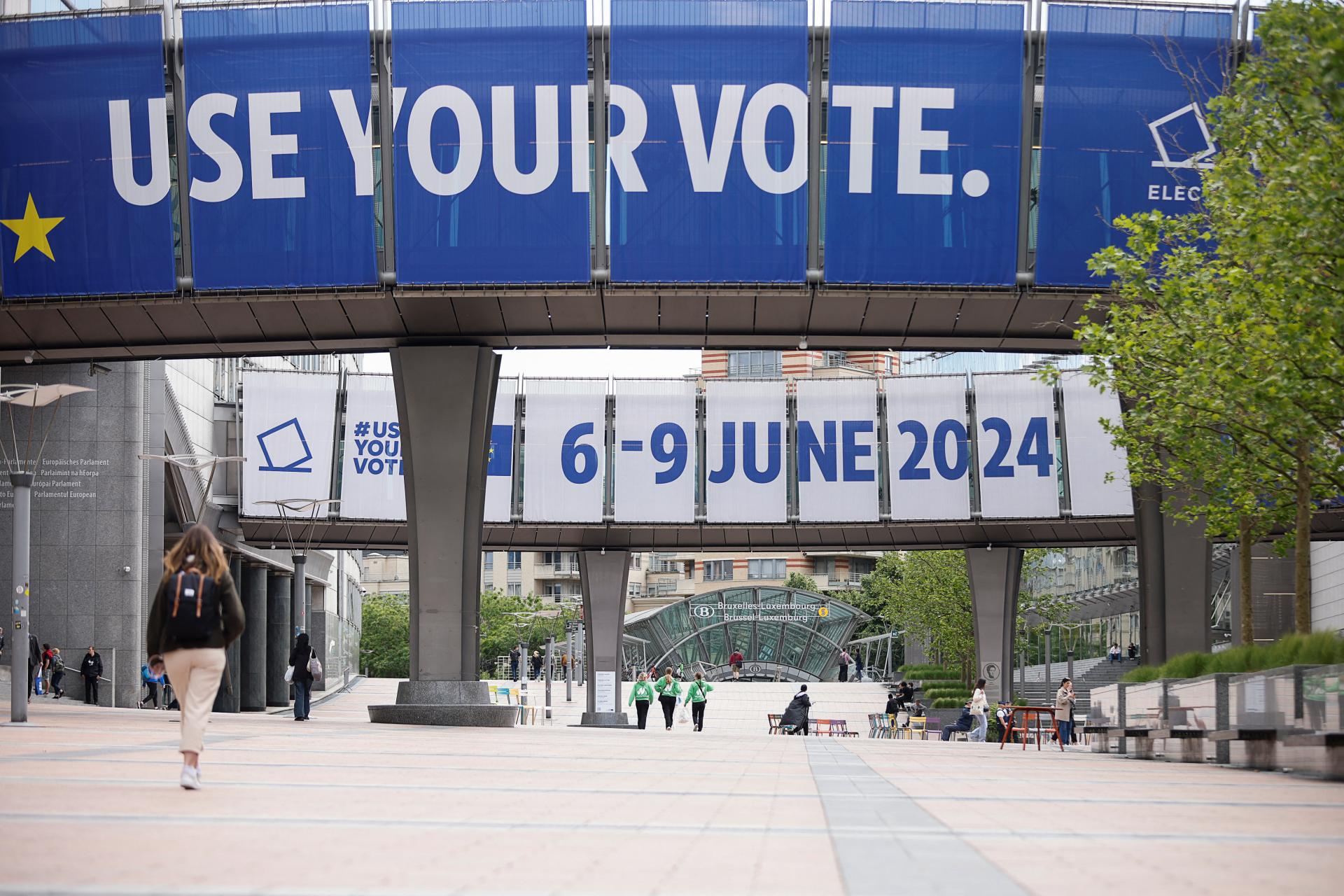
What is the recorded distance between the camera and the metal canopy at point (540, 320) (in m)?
26.9

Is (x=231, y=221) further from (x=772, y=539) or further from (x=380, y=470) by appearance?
(x=772, y=539)

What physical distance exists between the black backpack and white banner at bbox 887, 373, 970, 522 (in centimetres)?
3686

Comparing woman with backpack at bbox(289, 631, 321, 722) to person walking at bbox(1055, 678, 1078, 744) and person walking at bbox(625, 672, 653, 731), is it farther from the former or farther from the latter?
person walking at bbox(1055, 678, 1078, 744)

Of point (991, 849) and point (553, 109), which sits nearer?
point (991, 849)

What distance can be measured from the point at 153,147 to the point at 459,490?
8.41m

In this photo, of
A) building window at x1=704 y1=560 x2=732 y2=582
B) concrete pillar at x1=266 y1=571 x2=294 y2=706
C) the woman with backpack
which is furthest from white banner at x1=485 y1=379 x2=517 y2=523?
building window at x1=704 y1=560 x2=732 y2=582

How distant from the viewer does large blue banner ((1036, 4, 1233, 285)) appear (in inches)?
1045

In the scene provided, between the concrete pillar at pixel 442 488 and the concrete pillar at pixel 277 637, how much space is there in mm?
32640

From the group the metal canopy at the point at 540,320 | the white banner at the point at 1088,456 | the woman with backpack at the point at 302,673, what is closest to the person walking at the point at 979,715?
the white banner at the point at 1088,456

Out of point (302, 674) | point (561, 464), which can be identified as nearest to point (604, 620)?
point (561, 464)

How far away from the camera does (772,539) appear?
4831 cm

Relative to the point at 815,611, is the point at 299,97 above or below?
above

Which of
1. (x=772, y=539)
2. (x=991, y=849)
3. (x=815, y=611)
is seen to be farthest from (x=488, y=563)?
(x=991, y=849)

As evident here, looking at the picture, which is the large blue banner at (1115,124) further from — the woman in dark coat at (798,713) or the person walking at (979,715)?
the woman in dark coat at (798,713)
